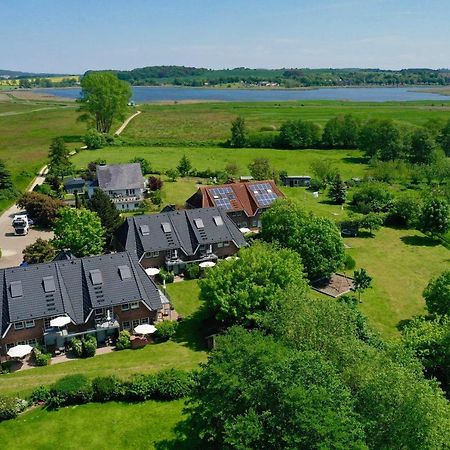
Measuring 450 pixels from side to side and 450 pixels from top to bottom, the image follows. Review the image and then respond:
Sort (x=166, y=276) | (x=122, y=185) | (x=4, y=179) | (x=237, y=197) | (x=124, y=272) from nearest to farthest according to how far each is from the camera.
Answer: (x=124, y=272) → (x=166, y=276) → (x=237, y=197) → (x=122, y=185) → (x=4, y=179)

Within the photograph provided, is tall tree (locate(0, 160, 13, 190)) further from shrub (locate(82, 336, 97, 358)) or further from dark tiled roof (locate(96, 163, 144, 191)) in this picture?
shrub (locate(82, 336, 97, 358))

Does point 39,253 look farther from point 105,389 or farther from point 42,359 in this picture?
point 105,389

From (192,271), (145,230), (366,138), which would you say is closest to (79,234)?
(145,230)

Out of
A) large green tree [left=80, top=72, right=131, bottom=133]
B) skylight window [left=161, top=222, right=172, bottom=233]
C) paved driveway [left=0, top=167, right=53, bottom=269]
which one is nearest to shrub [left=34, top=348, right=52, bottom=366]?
skylight window [left=161, top=222, right=172, bottom=233]

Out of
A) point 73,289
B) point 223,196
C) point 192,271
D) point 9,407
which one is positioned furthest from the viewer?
point 223,196

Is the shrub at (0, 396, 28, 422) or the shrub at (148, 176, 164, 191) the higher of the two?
the shrub at (148, 176, 164, 191)

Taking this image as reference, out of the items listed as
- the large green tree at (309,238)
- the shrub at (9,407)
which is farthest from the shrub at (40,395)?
the large green tree at (309,238)

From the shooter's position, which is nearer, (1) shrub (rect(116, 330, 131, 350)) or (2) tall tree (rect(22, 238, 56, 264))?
(1) shrub (rect(116, 330, 131, 350))
